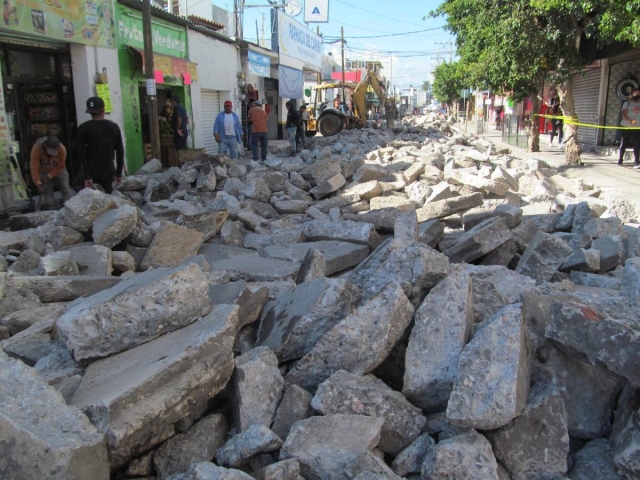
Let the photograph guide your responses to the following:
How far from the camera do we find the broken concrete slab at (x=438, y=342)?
2516mm

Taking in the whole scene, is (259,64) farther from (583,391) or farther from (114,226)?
(583,391)

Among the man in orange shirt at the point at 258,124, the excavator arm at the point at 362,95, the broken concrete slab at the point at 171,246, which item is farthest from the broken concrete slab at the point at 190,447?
the excavator arm at the point at 362,95

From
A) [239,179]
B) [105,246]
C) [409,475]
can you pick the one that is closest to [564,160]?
[239,179]

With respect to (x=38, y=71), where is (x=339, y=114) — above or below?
below

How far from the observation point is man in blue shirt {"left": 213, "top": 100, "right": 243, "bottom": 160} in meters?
11.8

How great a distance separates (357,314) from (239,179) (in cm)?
697

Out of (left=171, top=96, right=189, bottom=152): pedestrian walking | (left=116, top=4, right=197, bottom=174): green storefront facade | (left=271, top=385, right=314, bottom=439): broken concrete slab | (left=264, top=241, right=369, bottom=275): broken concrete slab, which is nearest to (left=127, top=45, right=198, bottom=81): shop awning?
(left=116, top=4, right=197, bottom=174): green storefront facade

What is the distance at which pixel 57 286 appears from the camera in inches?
153

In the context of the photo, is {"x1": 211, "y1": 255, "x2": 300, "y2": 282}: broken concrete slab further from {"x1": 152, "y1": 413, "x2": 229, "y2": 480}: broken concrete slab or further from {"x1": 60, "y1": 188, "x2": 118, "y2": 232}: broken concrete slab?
{"x1": 152, "y1": 413, "x2": 229, "y2": 480}: broken concrete slab

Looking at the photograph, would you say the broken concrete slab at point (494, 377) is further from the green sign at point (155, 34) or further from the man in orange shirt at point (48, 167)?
the green sign at point (155, 34)

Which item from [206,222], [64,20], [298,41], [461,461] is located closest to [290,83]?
[298,41]

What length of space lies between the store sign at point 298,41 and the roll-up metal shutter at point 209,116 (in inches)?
233

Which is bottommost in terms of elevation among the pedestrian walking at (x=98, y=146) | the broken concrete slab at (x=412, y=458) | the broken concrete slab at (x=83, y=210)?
the broken concrete slab at (x=412, y=458)

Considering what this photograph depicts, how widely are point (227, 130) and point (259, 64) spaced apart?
→ 993 centimetres
